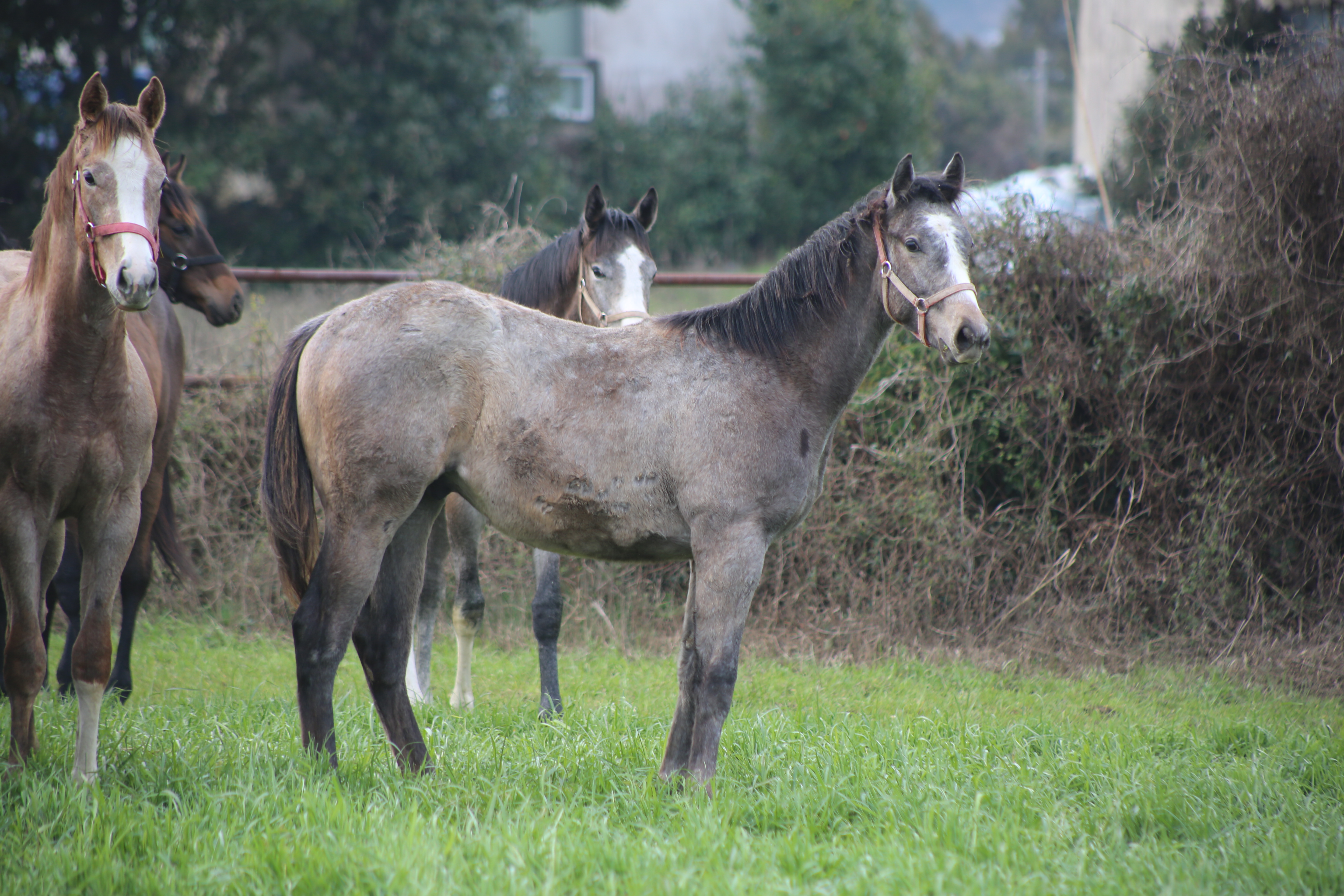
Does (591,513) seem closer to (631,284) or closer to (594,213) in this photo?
(631,284)

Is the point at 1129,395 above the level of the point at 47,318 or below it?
below

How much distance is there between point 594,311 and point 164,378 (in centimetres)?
241

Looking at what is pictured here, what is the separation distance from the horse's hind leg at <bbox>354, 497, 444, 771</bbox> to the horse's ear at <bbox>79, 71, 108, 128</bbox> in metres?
1.81

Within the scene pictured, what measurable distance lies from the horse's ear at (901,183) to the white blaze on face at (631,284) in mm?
1877

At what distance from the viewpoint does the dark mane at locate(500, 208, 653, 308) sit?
5246mm

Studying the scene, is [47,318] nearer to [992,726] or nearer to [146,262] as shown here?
[146,262]

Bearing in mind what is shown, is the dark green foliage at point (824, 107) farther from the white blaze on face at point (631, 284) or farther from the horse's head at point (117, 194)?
the horse's head at point (117, 194)

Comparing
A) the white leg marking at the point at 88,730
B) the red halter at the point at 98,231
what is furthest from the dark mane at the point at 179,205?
the white leg marking at the point at 88,730

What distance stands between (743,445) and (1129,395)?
3.95 m

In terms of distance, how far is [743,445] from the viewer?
3.23 metres

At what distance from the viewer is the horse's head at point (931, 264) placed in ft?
10.5

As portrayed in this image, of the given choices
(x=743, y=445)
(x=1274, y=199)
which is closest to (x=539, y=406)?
(x=743, y=445)

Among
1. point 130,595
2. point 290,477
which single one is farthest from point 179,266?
point 290,477

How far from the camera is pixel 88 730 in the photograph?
348 centimetres
